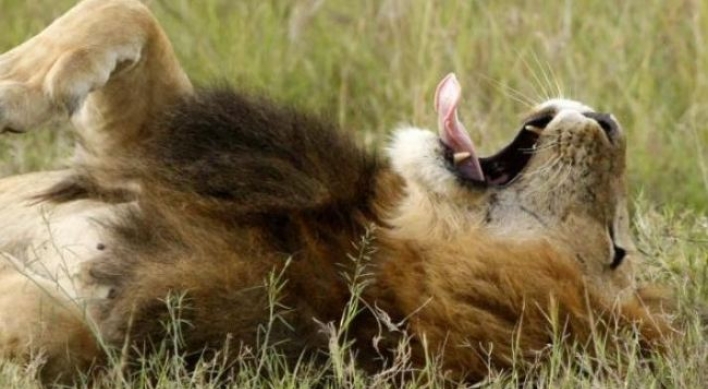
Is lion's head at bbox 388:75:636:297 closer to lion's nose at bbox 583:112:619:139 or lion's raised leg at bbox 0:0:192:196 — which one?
lion's nose at bbox 583:112:619:139

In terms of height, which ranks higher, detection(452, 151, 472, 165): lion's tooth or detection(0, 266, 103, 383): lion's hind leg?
detection(452, 151, 472, 165): lion's tooth

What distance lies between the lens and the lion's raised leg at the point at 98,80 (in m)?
3.67

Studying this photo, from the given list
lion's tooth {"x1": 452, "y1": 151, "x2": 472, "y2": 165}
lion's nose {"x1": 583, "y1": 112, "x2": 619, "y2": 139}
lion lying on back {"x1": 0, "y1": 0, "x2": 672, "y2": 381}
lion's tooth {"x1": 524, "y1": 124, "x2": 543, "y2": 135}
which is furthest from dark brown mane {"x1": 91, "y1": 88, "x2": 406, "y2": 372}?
lion's nose {"x1": 583, "y1": 112, "x2": 619, "y2": 139}

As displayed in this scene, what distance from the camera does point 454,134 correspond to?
12.3 feet

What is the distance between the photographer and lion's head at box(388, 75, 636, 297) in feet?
11.7

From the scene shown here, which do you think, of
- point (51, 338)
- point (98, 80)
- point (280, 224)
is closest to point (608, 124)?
point (280, 224)

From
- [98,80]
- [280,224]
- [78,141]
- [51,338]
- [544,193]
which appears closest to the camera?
[51,338]

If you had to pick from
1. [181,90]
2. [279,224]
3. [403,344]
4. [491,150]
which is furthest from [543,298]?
[491,150]

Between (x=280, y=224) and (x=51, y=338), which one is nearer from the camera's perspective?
(x=51, y=338)

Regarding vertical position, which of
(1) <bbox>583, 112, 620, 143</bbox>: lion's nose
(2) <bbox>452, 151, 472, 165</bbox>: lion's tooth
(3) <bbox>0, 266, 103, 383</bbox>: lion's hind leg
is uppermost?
(1) <bbox>583, 112, 620, 143</bbox>: lion's nose

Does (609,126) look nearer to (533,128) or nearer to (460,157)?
(533,128)

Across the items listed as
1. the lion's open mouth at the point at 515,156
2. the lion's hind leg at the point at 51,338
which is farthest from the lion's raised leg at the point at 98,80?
the lion's open mouth at the point at 515,156

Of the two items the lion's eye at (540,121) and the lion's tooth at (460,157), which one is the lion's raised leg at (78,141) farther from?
the lion's eye at (540,121)

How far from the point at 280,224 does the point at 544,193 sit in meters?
0.52
